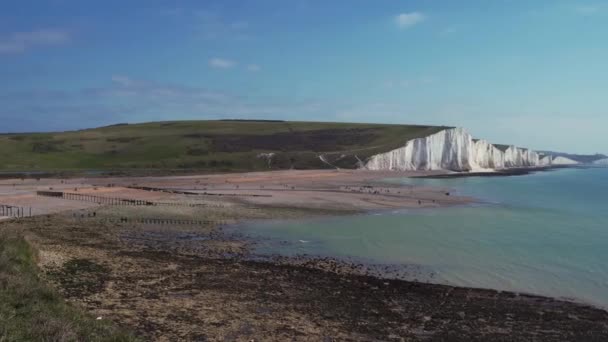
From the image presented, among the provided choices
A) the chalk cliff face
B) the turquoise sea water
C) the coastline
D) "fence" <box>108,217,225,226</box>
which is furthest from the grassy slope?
the chalk cliff face

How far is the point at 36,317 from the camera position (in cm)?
821

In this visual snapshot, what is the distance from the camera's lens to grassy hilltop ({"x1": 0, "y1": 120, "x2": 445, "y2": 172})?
306ft

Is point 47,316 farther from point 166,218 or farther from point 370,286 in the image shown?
point 166,218

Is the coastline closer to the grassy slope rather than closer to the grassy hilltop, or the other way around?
the grassy slope

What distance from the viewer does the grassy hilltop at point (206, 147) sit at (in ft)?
306

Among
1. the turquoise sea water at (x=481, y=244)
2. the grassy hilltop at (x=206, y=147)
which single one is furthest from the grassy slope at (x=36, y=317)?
the grassy hilltop at (x=206, y=147)

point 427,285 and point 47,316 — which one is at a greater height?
point 47,316

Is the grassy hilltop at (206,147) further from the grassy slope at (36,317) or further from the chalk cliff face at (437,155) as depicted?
the grassy slope at (36,317)

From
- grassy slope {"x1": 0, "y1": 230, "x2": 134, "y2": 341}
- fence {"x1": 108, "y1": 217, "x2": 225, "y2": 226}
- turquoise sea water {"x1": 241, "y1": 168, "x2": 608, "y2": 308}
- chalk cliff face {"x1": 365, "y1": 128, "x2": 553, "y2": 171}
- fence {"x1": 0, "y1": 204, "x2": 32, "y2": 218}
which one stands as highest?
chalk cliff face {"x1": 365, "y1": 128, "x2": 553, "y2": 171}

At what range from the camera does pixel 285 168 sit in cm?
9419

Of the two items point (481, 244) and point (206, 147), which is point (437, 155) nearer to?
point (206, 147)

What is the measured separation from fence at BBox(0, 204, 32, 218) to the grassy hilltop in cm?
5431

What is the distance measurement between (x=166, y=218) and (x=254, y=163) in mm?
64565

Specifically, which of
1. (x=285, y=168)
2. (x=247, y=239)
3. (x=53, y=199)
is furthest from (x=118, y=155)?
(x=247, y=239)
